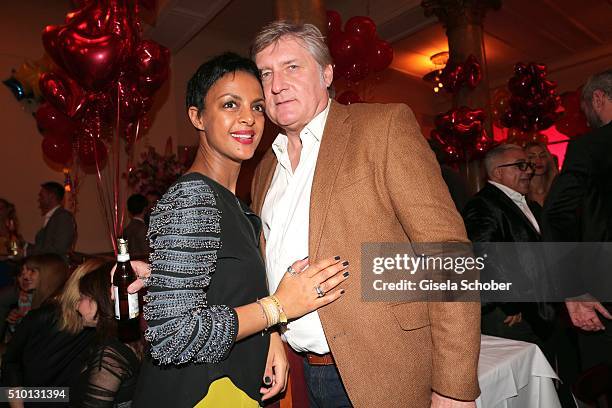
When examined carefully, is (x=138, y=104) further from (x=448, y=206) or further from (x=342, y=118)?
(x=448, y=206)

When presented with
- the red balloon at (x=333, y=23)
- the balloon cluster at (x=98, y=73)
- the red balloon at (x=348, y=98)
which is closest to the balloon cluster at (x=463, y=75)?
the red balloon at (x=348, y=98)

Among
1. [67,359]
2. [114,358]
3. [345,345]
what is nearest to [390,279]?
[345,345]

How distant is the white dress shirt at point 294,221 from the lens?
4.64 feet

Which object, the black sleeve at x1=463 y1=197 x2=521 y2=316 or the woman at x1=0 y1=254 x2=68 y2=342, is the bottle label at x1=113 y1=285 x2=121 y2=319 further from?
the black sleeve at x1=463 y1=197 x2=521 y2=316

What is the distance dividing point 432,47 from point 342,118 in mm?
9041

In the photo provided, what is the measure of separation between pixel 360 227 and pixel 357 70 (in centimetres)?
404

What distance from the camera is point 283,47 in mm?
1489

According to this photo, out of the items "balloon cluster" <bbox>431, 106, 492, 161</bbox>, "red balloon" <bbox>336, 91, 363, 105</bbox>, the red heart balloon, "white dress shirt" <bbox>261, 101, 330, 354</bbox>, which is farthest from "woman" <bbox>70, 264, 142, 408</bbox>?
"balloon cluster" <bbox>431, 106, 492, 161</bbox>

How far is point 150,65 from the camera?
4.04 meters

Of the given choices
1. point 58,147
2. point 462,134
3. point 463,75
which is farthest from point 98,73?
point 463,75

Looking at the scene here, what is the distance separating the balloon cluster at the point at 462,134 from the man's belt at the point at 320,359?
14.1 feet

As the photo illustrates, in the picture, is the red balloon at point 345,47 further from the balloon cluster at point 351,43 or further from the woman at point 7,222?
the woman at point 7,222

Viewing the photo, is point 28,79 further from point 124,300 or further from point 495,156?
point 495,156

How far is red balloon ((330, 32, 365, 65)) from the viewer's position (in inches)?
184
